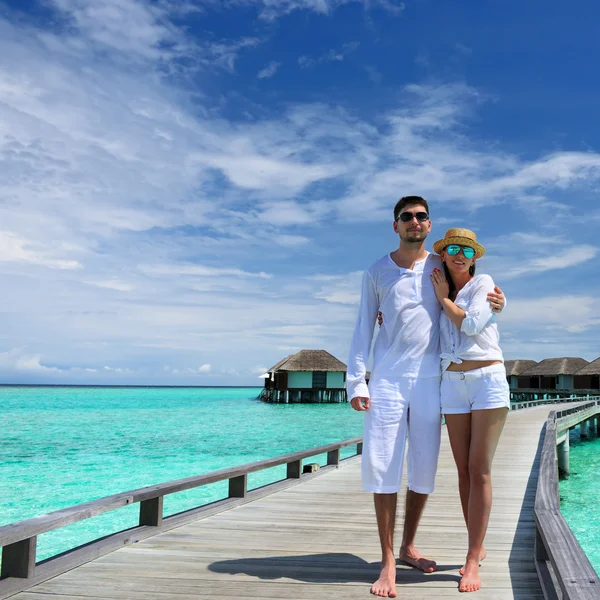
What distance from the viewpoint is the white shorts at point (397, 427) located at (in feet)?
10.5

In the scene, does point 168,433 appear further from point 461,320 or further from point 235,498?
point 461,320

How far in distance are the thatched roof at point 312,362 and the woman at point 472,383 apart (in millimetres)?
→ 50192

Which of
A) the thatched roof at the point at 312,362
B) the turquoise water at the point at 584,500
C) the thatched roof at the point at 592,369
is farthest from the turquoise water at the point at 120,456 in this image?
the thatched roof at the point at 592,369

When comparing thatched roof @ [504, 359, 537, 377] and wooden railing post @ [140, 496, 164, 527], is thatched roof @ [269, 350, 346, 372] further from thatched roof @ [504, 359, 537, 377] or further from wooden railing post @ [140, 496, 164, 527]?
wooden railing post @ [140, 496, 164, 527]

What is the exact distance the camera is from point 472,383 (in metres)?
3.13

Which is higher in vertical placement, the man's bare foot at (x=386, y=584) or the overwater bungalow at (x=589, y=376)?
the overwater bungalow at (x=589, y=376)

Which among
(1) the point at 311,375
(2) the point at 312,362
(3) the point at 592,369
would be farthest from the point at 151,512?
(3) the point at 592,369

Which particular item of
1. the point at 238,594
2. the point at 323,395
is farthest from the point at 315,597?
the point at 323,395

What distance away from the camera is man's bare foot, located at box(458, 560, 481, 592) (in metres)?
3.22

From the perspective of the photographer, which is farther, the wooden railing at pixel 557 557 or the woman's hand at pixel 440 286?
the woman's hand at pixel 440 286

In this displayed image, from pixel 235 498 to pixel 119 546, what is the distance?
1956 mm

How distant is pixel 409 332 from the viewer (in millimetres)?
3256

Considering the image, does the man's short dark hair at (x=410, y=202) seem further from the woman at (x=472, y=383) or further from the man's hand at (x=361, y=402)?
the man's hand at (x=361, y=402)

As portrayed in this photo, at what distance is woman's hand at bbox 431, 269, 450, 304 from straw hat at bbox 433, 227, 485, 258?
19 centimetres
